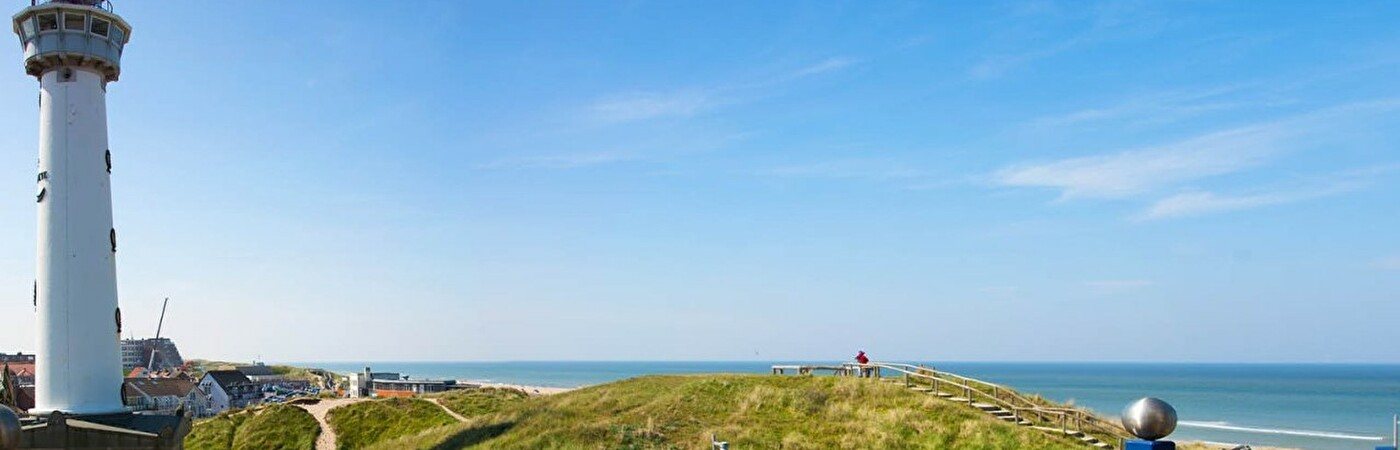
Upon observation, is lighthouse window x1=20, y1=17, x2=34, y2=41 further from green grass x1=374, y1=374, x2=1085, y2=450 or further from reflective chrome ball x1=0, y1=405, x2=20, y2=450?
reflective chrome ball x1=0, y1=405, x2=20, y2=450

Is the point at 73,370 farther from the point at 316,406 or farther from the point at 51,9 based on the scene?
the point at 316,406

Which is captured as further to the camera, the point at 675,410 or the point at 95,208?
the point at 675,410

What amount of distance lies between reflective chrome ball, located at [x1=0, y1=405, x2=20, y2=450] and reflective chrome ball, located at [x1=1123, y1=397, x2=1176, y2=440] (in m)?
15.5

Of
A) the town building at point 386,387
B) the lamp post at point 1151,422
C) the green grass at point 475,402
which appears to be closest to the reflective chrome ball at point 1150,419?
the lamp post at point 1151,422

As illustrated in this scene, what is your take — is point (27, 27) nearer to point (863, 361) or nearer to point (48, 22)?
point (48, 22)

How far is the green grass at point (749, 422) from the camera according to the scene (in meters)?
26.2

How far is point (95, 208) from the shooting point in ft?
85.4

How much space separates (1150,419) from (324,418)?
53160 mm

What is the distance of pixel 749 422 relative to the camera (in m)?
29.2

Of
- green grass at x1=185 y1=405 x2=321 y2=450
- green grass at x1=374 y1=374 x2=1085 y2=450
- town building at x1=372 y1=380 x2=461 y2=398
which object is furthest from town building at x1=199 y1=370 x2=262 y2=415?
green grass at x1=374 y1=374 x2=1085 y2=450

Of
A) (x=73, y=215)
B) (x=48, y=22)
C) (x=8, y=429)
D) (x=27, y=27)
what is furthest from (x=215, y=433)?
(x=8, y=429)

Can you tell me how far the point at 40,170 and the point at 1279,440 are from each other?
7855 cm

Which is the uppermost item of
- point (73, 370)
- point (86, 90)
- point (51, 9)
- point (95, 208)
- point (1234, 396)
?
point (51, 9)

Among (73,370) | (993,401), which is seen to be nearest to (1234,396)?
(993,401)
